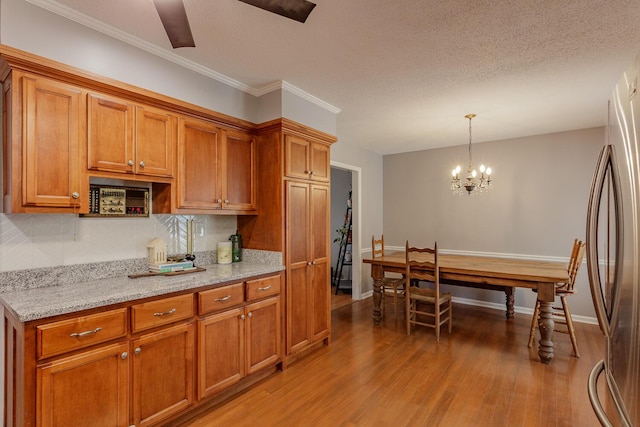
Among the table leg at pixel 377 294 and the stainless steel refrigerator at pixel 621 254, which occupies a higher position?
the stainless steel refrigerator at pixel 621 254

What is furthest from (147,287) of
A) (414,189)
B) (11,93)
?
(414,189)

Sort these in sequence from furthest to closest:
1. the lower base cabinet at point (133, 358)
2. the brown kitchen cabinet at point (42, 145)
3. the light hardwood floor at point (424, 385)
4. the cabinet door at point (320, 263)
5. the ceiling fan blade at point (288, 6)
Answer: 1. the cabinet door at point (320, 263)
2. the light hardwood floor at point (424, 385)
3. the brown kitchen cabinet at point (42, 145)
4. the lower base cabinet at point (133, 358)
5. the ceiling fan blade at point (288, 6)

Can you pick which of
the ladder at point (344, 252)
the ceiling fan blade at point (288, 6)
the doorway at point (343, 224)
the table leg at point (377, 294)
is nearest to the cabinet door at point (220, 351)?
the ceiling fan blade at point (288, 6)

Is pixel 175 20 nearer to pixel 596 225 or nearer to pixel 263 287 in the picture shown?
pixel 263 287

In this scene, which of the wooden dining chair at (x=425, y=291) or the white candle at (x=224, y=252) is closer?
the white candle at (x=224, y=252)

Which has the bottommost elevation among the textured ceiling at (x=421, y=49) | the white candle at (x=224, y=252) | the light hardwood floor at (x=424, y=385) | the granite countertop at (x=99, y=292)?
the light hardwood floor at (x=424, y=385)

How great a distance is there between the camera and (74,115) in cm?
193

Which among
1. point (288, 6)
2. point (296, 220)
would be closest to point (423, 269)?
point (296, 220)

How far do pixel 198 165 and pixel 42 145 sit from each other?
96 cm

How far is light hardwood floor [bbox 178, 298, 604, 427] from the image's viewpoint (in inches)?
86.8

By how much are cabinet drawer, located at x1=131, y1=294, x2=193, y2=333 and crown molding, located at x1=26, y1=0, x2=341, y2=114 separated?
1778 mm

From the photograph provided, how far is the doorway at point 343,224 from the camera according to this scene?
525cm

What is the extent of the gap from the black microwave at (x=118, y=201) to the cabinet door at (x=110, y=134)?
0.96 ft

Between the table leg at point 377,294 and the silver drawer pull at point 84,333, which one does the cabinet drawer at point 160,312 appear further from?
the table leg at point 377,294
